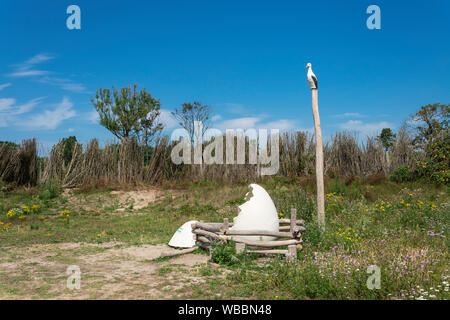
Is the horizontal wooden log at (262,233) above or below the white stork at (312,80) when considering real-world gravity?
below

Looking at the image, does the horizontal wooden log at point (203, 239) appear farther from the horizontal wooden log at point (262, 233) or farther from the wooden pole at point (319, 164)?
the wooden pole at point (319, 164)

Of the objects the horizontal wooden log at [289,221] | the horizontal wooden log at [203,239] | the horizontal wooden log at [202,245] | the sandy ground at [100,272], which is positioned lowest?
the sandy ground at [100,272]

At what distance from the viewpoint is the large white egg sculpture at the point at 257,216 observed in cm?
600

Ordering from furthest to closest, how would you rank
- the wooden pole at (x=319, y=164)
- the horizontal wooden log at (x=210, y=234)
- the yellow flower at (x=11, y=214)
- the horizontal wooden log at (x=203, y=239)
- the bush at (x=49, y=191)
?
the bush at (x=49, y=191) < the yellow flower at (x=11, y=214) < the wooden pole at (x=319, y=164) < the horizontal wooden log at (x=203, y=239) < the horizontal wooden log at (x=210, y=234)

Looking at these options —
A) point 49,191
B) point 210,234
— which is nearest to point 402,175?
point 210,234

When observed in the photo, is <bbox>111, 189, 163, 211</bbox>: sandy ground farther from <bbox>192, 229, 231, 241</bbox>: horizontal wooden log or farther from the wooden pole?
the wooden pole

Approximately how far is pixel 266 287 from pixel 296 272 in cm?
43

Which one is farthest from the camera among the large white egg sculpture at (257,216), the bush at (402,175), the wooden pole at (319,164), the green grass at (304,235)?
the bush at (402,175)

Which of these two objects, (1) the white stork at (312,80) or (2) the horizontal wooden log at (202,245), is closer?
(2) the horizontal wooden log at (202,245)

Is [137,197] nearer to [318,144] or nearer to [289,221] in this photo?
[289,221]

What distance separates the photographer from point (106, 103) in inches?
969

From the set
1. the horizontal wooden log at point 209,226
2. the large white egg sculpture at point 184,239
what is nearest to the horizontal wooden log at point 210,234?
the horizontal wooden log at point 209,226
